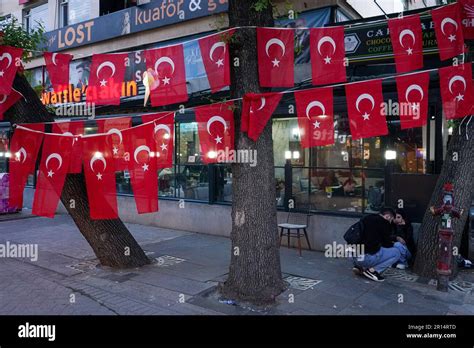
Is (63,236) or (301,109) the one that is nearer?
(301,109)

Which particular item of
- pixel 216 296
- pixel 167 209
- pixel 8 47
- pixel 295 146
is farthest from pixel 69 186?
pixel 295 146

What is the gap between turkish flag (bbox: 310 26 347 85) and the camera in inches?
243

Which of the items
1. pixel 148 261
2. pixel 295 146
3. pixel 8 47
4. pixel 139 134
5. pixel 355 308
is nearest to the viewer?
pixel 355 308

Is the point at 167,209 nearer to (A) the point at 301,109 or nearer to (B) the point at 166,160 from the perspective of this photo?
(B) the point at 166,160

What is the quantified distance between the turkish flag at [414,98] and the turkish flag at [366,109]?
31 centimetres

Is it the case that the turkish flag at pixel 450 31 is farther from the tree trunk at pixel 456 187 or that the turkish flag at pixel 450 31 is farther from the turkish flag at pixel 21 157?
the turkish flag at pixel 21 157

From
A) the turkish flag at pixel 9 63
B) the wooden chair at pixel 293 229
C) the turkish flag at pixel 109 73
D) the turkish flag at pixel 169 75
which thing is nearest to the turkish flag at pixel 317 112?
the turkish flag at pixel 169 75

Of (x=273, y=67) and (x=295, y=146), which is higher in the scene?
(x=273, y=67)

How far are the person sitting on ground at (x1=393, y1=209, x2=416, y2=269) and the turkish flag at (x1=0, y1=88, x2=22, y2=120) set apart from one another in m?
7.16

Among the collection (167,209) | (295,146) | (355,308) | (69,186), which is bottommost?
(355,308)

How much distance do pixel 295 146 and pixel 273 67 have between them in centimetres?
385

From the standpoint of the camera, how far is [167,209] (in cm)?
1147

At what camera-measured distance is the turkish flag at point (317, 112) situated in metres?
6.18

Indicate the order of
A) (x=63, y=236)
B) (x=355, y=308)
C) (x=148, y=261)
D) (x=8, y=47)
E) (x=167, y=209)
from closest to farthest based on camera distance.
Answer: (x=355, y=308), (x=8, y=47), (x=148, y=261), (x=63, y=236), (x=167, y=209)
